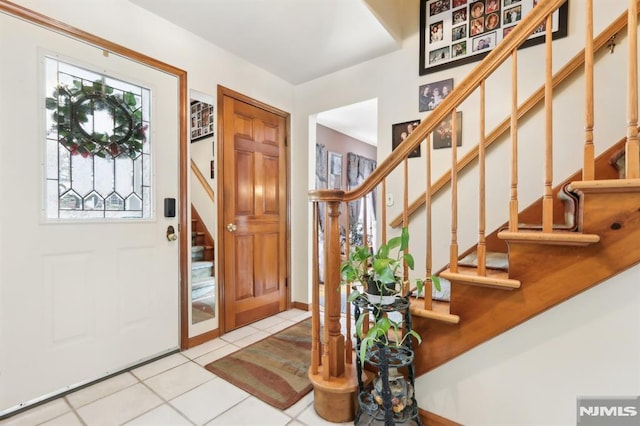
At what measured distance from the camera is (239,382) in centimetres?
178

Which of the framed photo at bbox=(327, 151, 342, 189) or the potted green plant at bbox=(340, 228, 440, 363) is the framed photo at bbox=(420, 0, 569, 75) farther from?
the framed photo at bbox=(327, 151, 342, 189)

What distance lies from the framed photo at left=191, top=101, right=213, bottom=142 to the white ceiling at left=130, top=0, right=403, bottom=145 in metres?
0.75

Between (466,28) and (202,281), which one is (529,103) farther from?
A: (202,281)

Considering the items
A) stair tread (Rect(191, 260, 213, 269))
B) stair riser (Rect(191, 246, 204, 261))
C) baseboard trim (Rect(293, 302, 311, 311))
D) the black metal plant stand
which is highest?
stair riser (Rect(191, 246, 204, 261))

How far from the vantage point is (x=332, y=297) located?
1.49m

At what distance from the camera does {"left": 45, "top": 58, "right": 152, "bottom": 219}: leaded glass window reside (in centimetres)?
162

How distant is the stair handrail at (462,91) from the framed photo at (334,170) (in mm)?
3349

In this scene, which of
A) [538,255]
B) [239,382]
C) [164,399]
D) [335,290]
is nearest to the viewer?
[538,255]

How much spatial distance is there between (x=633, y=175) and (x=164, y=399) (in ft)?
7.81

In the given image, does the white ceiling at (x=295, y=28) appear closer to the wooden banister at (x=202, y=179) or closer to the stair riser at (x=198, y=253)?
the wooden banister at (x=202, y=179)

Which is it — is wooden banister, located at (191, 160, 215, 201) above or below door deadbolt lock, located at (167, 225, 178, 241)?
above

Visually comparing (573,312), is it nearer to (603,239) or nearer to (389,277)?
(603,239)

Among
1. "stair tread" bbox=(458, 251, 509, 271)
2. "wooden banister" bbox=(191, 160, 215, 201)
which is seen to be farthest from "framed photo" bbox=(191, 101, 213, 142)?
"stair tread" bbox=(458, 251, 509, 271)

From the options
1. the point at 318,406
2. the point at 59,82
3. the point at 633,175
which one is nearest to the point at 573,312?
the point at 633,175
